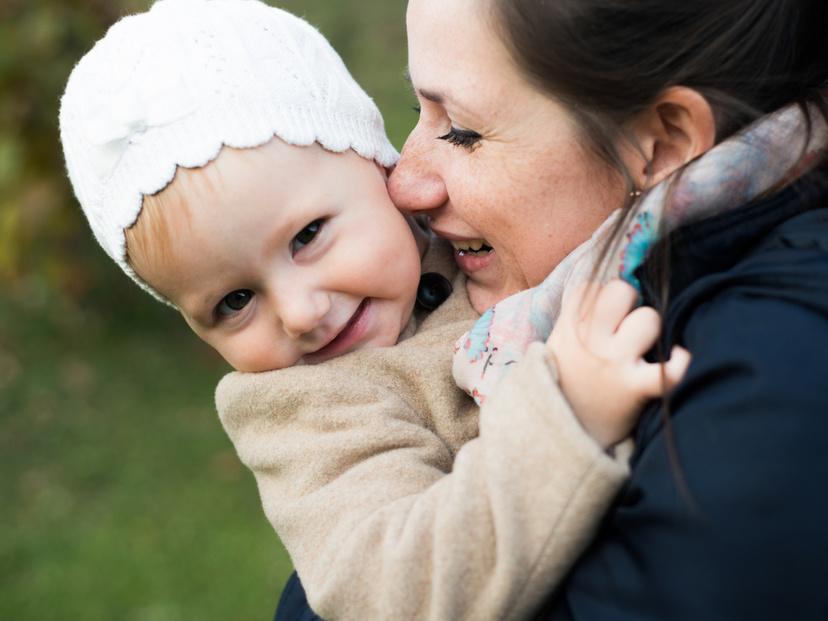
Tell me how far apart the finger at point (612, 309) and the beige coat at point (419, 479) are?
0.11 meters

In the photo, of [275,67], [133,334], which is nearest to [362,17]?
[133,334]

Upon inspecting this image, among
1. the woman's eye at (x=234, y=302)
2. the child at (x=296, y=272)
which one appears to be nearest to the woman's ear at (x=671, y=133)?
the child at (x=296, y=272)

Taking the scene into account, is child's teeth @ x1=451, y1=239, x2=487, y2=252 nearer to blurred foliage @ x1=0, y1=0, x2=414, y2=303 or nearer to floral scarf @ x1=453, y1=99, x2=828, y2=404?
floral scarf @ x1=453, y1=99, x2=828, y2=404

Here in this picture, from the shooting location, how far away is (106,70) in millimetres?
1898

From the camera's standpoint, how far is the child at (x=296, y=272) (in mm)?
1542

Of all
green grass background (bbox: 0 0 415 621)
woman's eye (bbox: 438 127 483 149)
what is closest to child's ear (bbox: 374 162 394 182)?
woman's eye (bbox: 438 127 483 149)

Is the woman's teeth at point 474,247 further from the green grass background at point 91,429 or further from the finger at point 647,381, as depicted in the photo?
the green grass background at point 91,429

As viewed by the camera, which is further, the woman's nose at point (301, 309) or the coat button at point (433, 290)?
the coat button at point (433, 290)

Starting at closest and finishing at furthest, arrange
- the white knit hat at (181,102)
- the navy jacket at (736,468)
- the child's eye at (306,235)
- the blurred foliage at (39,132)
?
1. the navy jacket at (736,468)
2. the white knit hat at (181,102)
3. the child's eye at (306,235)
4. the blurred foliage at (39,132)

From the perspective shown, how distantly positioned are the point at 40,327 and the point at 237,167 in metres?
5.08

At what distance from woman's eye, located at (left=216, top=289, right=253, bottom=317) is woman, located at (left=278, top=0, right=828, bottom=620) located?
458mm

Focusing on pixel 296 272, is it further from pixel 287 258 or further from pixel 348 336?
pixel 348 336

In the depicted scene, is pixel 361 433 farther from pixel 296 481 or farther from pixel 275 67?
pixel 275 67

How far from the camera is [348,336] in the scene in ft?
6.55
